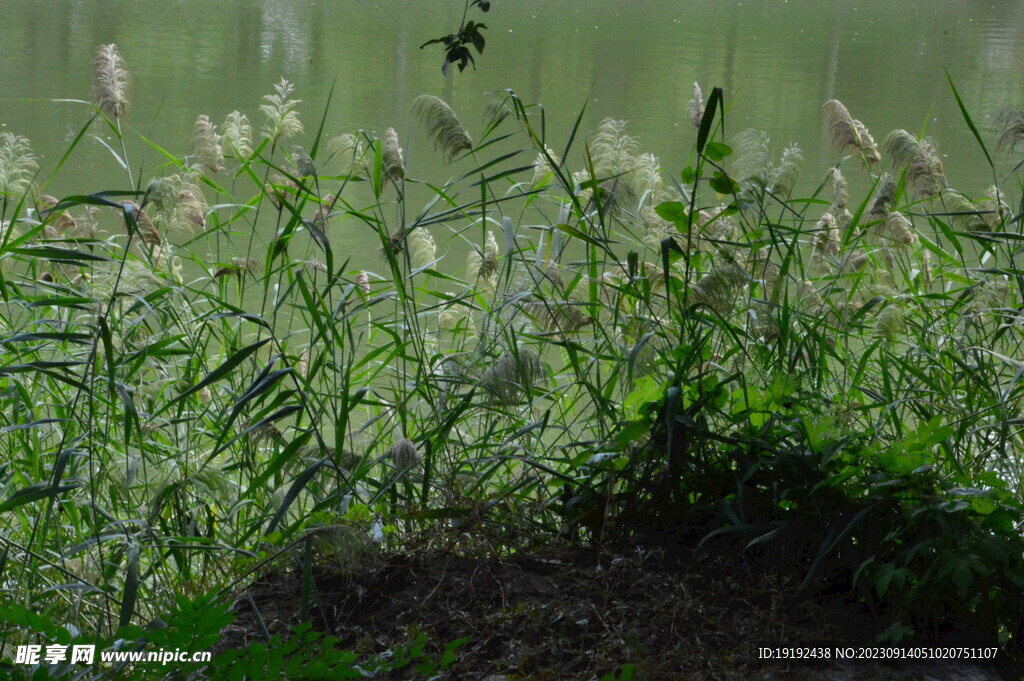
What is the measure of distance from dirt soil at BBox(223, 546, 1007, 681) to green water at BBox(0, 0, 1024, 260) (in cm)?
300

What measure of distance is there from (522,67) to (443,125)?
37.3 feet

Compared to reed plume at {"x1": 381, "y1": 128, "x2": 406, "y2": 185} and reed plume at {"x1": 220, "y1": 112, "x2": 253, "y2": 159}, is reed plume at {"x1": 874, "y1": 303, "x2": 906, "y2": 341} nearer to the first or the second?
reed plume at {"x1": 381, "y1": 128, "x2": 406, "y2": 185}

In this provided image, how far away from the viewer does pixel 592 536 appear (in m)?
2.00

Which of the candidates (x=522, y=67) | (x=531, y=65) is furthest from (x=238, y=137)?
(x=531, y=65)

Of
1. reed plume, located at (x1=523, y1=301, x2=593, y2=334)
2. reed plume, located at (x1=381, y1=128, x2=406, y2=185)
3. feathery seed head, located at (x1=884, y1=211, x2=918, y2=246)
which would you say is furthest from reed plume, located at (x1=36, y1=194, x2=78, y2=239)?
feathery seed head, located at (x1=884, y1=211, x2=918, y2=246)

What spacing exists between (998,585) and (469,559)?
88 centimetres

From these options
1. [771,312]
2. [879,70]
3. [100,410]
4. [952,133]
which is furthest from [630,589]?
[879,70]

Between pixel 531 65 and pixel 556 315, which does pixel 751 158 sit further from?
pixel 531 65

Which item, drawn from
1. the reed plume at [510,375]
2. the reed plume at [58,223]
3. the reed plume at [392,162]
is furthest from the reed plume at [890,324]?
the reed plume at [58,223]

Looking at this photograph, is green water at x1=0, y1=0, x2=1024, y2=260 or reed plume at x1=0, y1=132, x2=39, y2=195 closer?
reed plume at x1=0, y1=132, x2=39, y2=195

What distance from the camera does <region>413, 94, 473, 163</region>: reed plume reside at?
2.19m

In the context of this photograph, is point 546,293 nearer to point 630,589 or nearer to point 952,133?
point 630,589

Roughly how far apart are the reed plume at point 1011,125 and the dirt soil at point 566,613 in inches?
49.3

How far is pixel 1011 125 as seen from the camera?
2508mm
